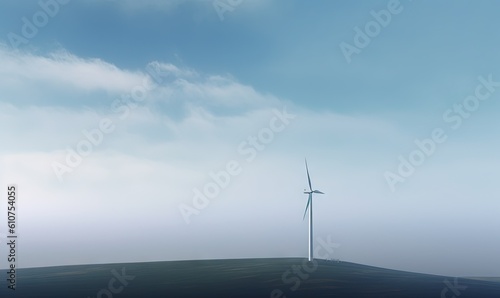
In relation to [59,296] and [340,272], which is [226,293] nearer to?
[59,296]

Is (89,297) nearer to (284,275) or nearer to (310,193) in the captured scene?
(284,275)

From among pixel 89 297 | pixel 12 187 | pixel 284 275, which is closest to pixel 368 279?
pixel 284 275

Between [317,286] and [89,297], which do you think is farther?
[317,286]

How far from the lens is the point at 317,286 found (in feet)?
406

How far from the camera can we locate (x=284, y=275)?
148 meters

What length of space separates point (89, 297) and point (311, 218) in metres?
86.1

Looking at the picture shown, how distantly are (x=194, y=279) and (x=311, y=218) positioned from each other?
49179 mm

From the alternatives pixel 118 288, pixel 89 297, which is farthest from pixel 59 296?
pixel 118 288

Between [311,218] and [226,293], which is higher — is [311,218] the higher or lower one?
the higher one

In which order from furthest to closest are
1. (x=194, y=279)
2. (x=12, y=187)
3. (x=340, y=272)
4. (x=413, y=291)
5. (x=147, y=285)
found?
1. (x=340, y=272)
2. (x=194, y=279)
3. (x=147, y=285)
4. (x=413, y=291)
5. (x=12, y=187)

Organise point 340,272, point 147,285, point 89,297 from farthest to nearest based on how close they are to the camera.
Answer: point 340,272 → point 147,285 → point 89,297

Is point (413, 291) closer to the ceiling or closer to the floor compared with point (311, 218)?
closer to the floor

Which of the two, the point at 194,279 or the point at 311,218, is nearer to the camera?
the point at 194,279

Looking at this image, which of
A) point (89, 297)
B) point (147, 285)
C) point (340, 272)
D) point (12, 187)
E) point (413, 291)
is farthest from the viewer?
point (340, 272)
